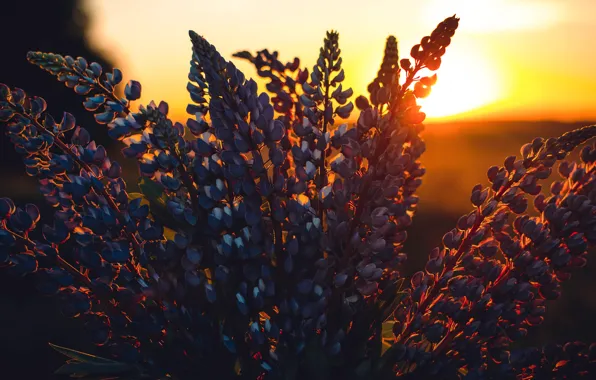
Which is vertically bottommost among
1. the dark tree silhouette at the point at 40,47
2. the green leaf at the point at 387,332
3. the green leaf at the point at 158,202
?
the green leaf at the point at 387,332

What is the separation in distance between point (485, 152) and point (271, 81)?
5.55 metres

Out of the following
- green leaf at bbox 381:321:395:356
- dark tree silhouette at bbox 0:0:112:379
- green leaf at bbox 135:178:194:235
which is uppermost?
dark tree silhouette at bbox 0:0:112:379

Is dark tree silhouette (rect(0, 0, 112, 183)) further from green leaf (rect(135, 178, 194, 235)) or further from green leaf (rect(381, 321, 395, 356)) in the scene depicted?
green leaf (rect(381, 321, 395, 356))

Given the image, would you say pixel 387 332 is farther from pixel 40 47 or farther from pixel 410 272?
pixel 40 47

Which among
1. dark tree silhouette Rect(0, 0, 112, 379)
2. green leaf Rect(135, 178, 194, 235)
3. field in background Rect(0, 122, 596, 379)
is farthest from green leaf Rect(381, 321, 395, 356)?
dark tree silhouette Rect(0, 0, 112, 379)

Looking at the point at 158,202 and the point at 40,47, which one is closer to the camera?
the point at 158,202

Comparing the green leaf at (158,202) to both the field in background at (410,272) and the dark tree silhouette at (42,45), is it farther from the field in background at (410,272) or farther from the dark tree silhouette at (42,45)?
the dark tree silhouette at (42,45)

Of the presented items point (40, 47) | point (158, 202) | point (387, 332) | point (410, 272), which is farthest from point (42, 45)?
point (387, 332)

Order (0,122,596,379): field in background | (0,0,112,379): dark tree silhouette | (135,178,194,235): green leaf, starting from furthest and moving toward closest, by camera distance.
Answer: (0,0,112,379): dark tree silhouette → (0,122,596,379): field in background → (135,178,194,235): green leaf

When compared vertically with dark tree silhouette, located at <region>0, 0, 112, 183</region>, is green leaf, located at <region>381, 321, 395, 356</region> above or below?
below

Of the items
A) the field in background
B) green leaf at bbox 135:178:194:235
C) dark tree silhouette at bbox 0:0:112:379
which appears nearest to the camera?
green leaf at bbox 135:178:194:235

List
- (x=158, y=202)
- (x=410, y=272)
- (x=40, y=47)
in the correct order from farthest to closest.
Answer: (x=40, y=47)
(x=410, y=272)
(x=158, y=202)

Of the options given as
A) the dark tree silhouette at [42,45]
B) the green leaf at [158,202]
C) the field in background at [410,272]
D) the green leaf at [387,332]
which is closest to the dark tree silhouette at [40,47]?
the dark tree silhouette at [42,45]

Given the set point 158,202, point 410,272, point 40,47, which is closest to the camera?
point 158,202
